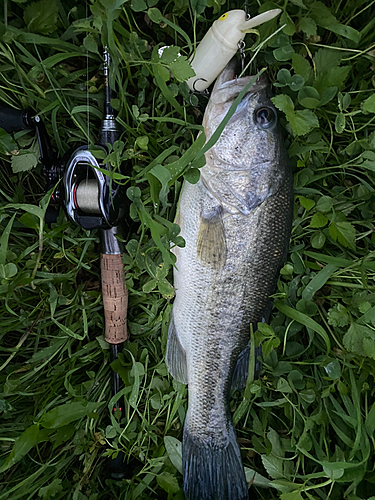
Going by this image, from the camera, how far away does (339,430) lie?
163 cm

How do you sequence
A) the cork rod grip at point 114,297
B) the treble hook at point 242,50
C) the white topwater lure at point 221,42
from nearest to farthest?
1. the white topwater lure at point 221,42
2. the treble hook at point 242,50
3. the cork rod grip at point 114,297

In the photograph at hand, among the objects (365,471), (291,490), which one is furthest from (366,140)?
(291,490)

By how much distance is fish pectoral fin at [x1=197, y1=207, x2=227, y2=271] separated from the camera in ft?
4.67

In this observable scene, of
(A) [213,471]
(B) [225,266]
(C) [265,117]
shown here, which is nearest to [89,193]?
(B) [225,266]

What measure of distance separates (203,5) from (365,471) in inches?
87.7

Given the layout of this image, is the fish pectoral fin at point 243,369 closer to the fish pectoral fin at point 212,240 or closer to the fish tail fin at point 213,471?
the fish tail fin at point 213,471

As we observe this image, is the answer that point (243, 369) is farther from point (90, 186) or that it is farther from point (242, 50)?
point (242, 50)

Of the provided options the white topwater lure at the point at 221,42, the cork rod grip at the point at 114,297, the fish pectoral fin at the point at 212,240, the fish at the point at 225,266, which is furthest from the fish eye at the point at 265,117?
the cork rod grip at the point at 114,297

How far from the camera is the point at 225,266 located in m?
1.45

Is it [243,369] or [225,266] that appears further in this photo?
[243,369]

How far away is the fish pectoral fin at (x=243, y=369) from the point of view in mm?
1615

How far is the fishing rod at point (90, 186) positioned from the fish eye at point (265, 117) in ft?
2.01

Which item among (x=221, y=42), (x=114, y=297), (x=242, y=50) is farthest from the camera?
(x=114, y=297)

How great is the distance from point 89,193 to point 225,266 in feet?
2.19
